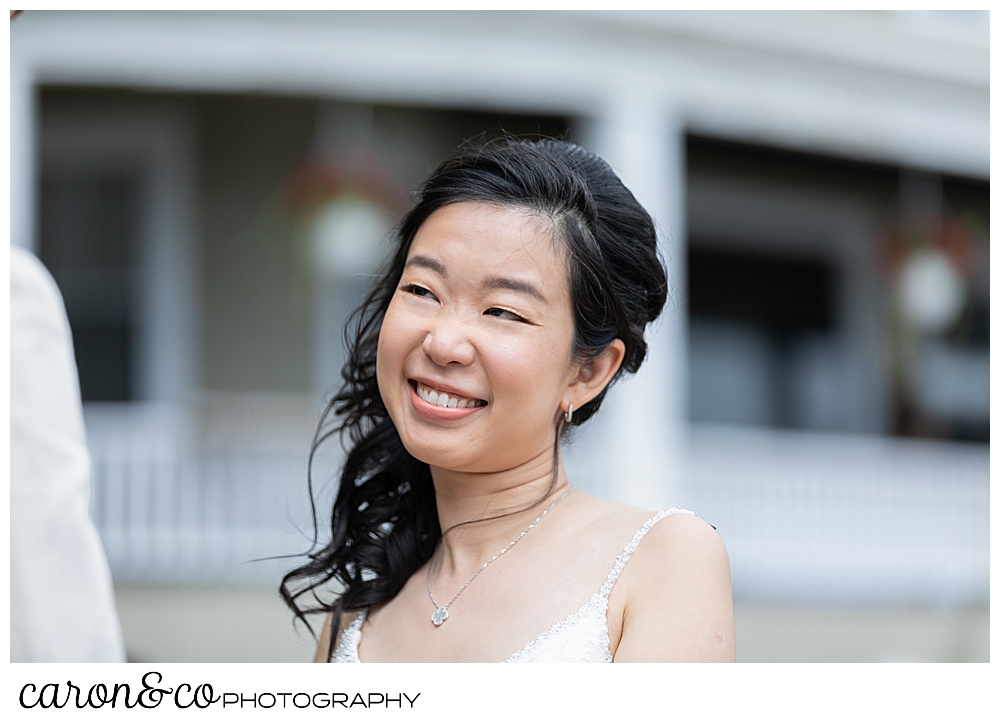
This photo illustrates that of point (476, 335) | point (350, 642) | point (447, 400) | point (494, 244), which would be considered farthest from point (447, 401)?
point (350, 642)

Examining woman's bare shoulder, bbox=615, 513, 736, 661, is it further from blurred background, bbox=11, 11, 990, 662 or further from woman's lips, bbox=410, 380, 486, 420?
blurred background, bbox=11, 11, 990, 662

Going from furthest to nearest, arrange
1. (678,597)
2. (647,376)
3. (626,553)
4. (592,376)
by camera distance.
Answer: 1. (647,376)
2. (592,376)
3. (626,553)
4. (678,597)

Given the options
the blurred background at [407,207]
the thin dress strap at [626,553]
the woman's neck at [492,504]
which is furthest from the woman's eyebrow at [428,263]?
the blurred background at [407,207]

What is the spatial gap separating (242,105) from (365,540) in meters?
6.94

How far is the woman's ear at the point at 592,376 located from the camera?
167 cm

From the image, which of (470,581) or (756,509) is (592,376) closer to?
(470,581)

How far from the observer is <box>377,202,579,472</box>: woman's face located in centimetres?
155

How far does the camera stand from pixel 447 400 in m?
1.58

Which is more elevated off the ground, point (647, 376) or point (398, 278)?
point (398, 278)

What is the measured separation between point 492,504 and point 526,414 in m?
0.23

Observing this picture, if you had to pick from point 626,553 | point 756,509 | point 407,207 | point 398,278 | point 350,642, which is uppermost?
point 407,207

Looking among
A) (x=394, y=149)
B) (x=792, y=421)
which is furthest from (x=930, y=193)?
(x=394, y=149)

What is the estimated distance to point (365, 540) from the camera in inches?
78.3

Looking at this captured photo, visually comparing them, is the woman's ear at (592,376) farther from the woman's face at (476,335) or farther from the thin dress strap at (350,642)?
the thin dress strap at (350,642)
